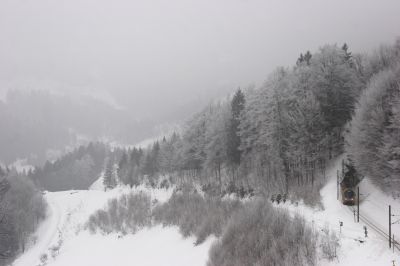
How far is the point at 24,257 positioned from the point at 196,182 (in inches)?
1436

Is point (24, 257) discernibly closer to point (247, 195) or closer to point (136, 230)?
point (136, 230)

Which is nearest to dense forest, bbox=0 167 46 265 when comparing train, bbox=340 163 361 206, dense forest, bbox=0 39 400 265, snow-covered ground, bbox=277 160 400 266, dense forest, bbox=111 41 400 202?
dense forest, bbox=0 39 400 265

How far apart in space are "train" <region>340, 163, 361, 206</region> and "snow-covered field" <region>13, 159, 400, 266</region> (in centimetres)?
70

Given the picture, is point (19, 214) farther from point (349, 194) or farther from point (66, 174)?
point (66, 174)

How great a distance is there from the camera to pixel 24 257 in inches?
2308

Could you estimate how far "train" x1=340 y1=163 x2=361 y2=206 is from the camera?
26.3 meters

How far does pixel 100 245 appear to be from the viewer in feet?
168

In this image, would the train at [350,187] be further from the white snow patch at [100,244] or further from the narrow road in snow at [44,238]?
the narrow road in snow at [44,238]

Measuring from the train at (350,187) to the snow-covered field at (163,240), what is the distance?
70cm

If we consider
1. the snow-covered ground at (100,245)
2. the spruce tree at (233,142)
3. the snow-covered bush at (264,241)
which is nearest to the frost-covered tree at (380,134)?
the snow-covered bush at (264,241)

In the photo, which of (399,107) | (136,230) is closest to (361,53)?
(399,107)

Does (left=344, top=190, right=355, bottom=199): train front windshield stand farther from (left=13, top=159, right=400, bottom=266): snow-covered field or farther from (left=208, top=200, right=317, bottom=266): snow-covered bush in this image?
(left=208, top=200, right=317, bottom=266): snow-covered bush

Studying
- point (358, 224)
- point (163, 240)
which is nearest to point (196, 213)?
point (163, 240)

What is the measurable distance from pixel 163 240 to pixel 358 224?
2679 cm
